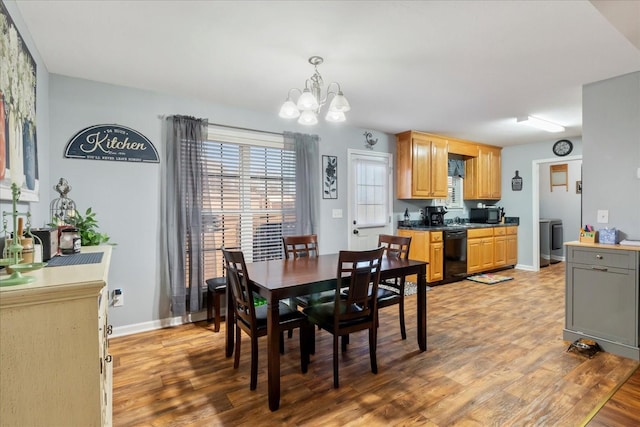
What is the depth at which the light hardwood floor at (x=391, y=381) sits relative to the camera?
75.1 inches

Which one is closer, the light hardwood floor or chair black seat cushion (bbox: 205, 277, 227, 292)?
the light hardwood floor

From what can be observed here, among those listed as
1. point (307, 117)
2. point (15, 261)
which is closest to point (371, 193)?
point (307, 117)

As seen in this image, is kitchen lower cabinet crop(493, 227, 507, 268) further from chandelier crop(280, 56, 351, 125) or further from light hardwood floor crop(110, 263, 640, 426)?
chandelier crop(280, 56, 351, 125)

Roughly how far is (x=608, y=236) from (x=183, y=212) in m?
3.93

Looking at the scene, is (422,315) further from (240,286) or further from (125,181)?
(125,181)

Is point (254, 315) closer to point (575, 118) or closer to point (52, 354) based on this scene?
point (52, 354)

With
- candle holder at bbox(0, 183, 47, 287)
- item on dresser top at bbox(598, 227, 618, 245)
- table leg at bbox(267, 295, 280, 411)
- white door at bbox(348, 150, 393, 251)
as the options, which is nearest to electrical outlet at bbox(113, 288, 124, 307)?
candle holder at bbox(0, 183, 47, 287)

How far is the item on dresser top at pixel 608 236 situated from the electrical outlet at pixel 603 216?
8cm

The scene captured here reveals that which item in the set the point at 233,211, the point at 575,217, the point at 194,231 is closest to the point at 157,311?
the point at 194,231

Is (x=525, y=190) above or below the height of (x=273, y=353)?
above

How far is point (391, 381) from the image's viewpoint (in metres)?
2.28

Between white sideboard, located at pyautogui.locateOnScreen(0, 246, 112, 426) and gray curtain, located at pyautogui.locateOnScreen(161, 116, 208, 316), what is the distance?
219cm

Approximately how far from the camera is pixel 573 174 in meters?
6.92

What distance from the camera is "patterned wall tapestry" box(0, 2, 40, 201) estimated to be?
1562mm
